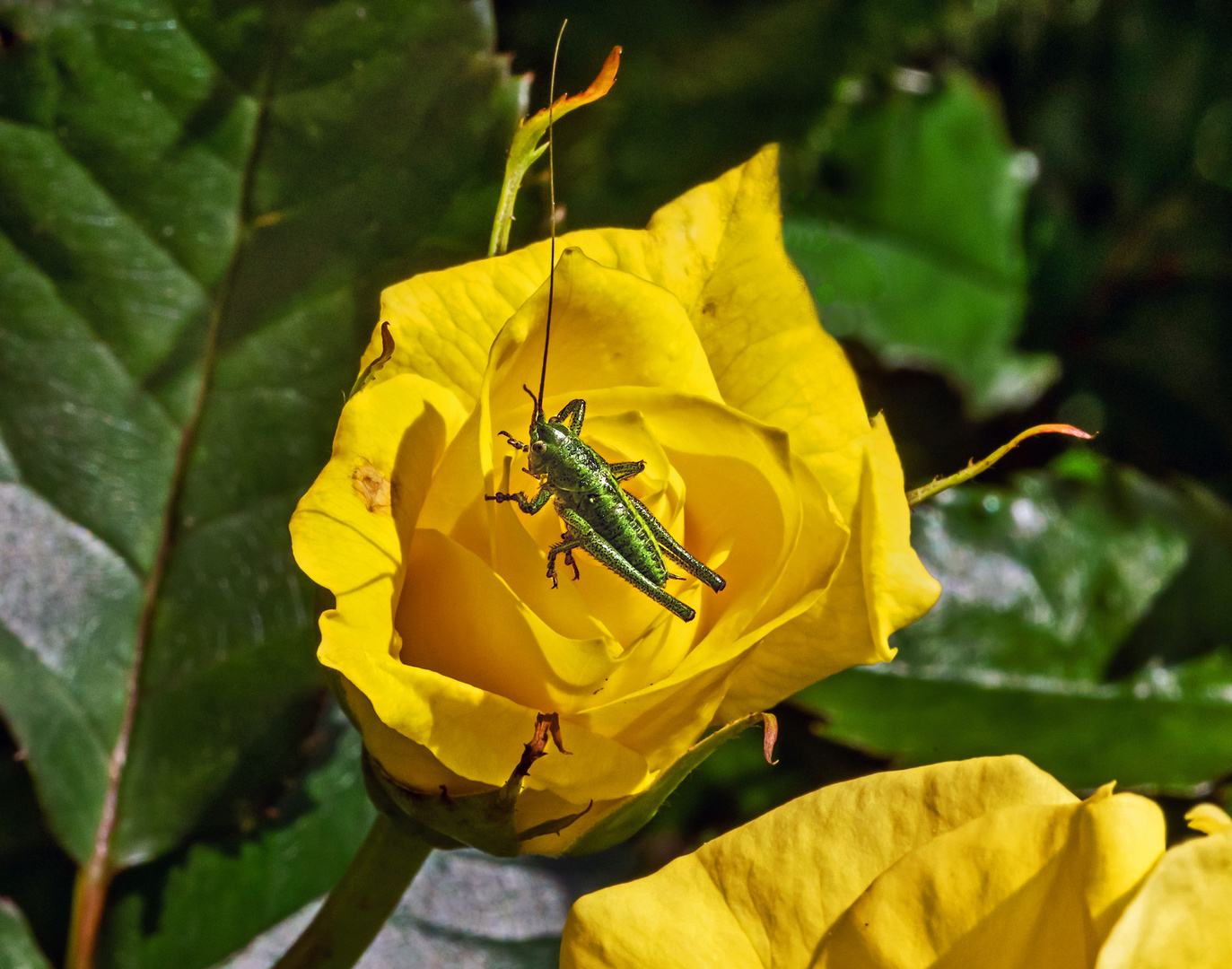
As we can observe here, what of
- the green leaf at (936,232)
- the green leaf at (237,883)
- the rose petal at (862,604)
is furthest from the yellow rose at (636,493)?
the green leaf at (936,232)

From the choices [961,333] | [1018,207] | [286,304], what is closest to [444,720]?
[286,304]

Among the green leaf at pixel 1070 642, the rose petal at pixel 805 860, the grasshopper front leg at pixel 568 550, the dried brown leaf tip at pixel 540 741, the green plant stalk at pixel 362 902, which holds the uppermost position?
the grasshopper front leg at pixel 568 550

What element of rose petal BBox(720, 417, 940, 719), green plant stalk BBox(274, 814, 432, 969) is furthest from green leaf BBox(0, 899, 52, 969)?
rose petal BBox(720, 417, 940, 719)

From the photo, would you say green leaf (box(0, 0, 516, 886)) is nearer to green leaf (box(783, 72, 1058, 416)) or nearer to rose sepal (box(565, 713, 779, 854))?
rose sepal (box(565, 713, 779, 854))

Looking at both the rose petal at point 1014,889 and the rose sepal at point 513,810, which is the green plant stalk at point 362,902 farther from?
the rose petal at point 1014,889

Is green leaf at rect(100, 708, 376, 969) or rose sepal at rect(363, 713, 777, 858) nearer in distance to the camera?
rose sepal at rect(363, 713, 777, 858)

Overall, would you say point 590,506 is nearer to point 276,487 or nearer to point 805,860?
point 805,860

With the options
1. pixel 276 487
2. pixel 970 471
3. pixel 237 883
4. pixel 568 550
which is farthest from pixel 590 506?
pixel 237 883
